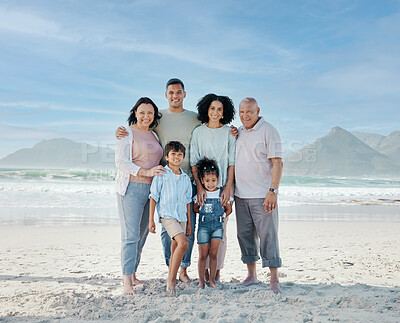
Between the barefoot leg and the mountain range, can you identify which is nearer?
the barefoot leg

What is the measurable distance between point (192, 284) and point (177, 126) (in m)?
1.62

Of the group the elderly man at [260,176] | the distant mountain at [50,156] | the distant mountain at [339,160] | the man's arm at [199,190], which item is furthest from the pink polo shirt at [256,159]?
the distant mountain at [50,156]

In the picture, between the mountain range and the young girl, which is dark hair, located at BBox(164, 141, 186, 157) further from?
the mountain range

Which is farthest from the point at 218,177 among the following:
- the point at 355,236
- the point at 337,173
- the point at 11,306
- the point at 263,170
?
the point at 337,173

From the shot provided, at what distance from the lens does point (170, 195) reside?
3449 millimetres

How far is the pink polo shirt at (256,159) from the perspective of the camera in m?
3.61

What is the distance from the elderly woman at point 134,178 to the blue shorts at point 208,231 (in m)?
0.60

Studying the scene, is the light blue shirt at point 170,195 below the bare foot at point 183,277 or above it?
above

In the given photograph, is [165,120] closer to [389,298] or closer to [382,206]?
[389,298]

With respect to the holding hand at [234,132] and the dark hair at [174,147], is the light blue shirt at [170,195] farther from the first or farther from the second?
the holding hand at [234,132]

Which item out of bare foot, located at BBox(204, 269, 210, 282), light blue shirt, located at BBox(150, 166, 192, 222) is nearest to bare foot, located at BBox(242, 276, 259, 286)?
bare foot, located at BBox(204, 269, 210, 282)

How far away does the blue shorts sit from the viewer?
3.61 metres

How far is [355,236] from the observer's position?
23.5 feet

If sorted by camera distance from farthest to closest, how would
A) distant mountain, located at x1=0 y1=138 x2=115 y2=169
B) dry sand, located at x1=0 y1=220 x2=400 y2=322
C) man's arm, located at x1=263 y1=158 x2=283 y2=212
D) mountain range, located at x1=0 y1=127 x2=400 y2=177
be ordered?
1. distant mountain, located at x1=0 y1=138 x2=115 y2=169
2. mountain range, located at x1=0 y1=127 x2=400 y2=177
3. man's arm, located at x1=263 y1=158 x2=283 y2=212
4. dry sand, located at x1=0 y1=220 x2=400 y2=322
